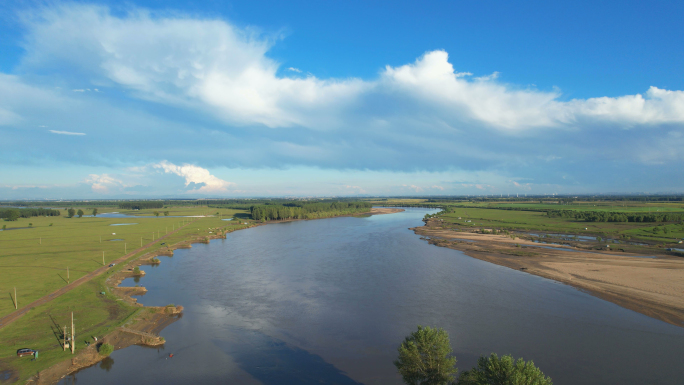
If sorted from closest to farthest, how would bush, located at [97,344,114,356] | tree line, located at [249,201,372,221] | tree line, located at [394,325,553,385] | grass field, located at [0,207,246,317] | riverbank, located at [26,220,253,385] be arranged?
tree line, located at [394,325,553,385]
riverbank, located at [26,220,253,385]
bush, located at [97,344,114,356]
grass field, located at [0,207,246,317]
tree line, located at [249,201,372,221]

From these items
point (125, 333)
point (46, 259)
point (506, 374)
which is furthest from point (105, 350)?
point (46, 259)

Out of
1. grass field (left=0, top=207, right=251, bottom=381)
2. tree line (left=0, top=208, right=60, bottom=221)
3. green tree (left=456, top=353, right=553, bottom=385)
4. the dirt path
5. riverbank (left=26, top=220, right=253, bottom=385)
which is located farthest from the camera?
tree line (left=0, top=208, right=60, bottom=221)

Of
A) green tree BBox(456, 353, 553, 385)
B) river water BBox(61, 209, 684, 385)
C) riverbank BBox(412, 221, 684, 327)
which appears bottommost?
river water BBox(61, 209, 684, 385)

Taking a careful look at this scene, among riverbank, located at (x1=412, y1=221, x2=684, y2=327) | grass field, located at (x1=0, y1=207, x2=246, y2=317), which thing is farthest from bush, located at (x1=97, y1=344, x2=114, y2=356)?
riverbank, located at (x1=412, y1=221, x2=684, y2=327)

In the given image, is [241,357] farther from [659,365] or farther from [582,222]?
[582,222]

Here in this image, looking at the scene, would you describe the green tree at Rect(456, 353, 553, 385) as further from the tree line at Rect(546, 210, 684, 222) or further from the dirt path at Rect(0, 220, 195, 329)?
the tree line at Rect(546, 210, 684, 222)

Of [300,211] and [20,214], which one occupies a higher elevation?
[20,214]

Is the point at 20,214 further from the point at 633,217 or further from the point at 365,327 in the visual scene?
the point at 633,217
